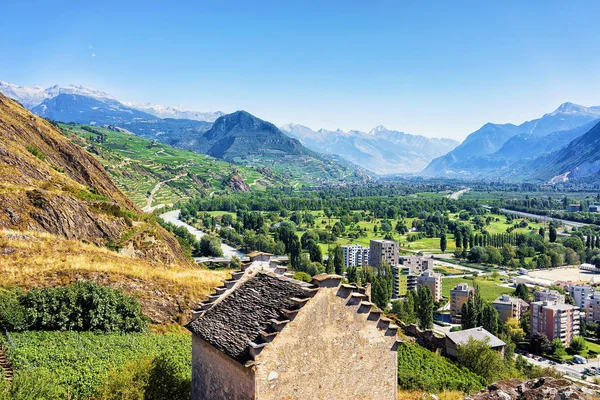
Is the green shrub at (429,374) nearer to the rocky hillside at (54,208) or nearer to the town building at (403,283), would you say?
the rocky hillside at (54,208)

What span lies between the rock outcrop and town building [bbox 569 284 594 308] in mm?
90063

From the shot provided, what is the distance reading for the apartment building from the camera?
8767cm

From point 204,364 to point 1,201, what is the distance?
2887 cm

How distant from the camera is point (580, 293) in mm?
95562

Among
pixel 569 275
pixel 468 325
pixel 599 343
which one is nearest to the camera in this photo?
pixel 468 325

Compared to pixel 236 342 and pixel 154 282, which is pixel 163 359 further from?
pixel 154 282

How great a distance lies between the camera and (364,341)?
49.0 feet

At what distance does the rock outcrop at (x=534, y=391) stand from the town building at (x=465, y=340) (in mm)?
29172

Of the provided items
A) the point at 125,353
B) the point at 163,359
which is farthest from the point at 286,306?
the point at 125,353

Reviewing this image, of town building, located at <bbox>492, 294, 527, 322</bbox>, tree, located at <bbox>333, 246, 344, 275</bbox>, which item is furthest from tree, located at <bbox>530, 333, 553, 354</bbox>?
tree, located at <bbox>333, 246, 344, 275</bbox>

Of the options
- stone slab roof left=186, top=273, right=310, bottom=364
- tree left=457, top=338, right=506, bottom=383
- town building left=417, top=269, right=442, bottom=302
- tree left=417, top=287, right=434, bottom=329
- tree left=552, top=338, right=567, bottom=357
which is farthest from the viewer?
town building left=417, top=269, right=442, bottom=302

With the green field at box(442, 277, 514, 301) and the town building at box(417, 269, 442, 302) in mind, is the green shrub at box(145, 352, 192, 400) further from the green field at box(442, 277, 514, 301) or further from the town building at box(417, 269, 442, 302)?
the green field at box(442, 277, 514, 301)

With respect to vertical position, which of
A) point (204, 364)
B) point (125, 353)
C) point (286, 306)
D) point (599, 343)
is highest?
point (286, 306)

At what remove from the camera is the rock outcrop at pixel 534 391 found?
48.0ft
